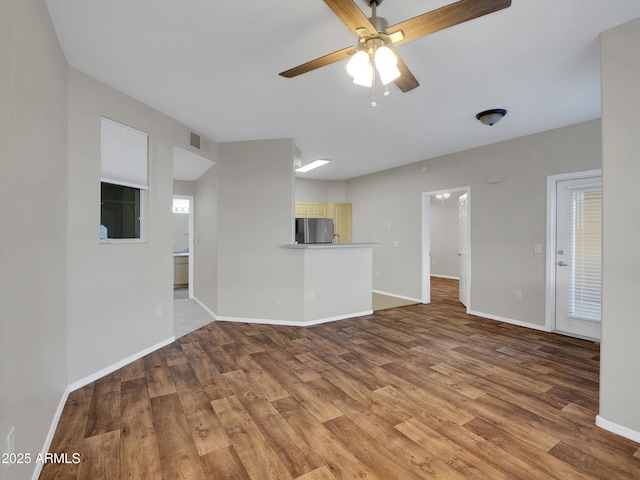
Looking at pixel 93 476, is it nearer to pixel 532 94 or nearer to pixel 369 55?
pixel 369 55

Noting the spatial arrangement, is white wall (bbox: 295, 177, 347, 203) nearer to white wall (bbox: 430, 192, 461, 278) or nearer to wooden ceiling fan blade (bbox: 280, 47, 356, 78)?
white wall (bbox: 430, 192, 461, 278)

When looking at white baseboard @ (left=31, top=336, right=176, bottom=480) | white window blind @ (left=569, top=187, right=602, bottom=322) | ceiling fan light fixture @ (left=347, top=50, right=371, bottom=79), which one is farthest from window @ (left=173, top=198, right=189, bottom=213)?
white window blind @ (left=569, top=187, right=602, bottom=322)

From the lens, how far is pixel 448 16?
4.64ft

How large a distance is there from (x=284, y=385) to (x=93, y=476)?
4.23ft

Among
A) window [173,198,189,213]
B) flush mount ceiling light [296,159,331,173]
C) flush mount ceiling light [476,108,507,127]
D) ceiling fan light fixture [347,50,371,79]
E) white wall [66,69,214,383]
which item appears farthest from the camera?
window [173,198,189,213]

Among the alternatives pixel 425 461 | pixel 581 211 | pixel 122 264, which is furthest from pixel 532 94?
pixel 122 264

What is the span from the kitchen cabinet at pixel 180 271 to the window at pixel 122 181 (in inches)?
166

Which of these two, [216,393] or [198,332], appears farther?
[198,332]

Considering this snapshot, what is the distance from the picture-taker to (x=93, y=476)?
5.09ft

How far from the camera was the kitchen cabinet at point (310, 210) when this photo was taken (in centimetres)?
677

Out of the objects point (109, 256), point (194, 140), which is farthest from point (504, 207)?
point (109, 256)

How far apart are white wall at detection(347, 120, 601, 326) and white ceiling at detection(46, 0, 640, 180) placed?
35 centimetres

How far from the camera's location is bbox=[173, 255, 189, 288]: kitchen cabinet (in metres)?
6.95

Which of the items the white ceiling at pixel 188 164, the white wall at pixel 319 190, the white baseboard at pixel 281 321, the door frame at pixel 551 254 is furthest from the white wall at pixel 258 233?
the door frame at pixel 551 254
